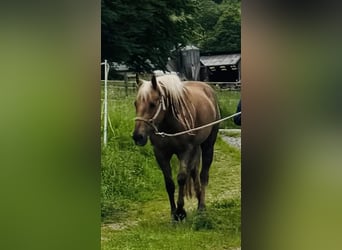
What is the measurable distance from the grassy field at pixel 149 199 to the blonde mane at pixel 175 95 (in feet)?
0.36

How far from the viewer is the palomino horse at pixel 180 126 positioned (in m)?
3.57

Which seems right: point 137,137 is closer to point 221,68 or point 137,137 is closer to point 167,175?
point 167,175

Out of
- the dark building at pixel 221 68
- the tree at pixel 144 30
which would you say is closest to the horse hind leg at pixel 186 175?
the dark building at pixel 221 68

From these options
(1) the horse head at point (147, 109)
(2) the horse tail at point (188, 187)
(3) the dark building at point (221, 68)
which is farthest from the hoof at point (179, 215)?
(3) the dark building at point (221, 68)

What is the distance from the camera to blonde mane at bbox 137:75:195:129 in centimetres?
357

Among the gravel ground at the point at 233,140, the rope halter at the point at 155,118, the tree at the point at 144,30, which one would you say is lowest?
the gravel ground at the point at 233,140

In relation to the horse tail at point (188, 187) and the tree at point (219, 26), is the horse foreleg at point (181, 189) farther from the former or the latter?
the tree at point (219, 26)

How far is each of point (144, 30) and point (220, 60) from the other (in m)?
0.56

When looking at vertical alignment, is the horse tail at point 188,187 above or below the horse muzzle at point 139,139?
below

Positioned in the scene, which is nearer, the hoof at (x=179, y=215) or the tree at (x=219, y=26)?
the tree at (x=219, y=26)
